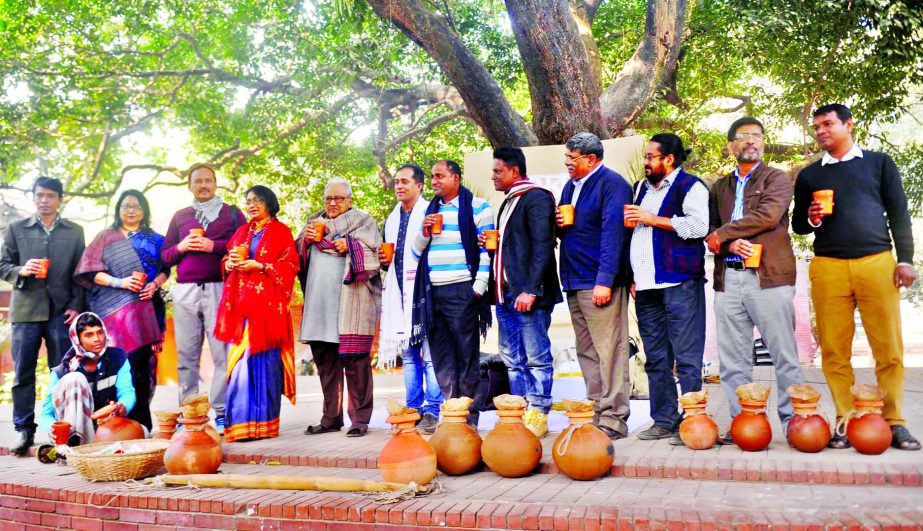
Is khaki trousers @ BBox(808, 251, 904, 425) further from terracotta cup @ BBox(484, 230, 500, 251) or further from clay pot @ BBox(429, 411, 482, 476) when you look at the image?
clay pot @ BBox(429, 411, 482, 476)

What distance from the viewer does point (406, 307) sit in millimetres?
5777

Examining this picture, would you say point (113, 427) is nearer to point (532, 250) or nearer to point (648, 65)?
point (532, 250)

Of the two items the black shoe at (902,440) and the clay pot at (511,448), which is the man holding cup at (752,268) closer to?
the black shoe at (902,440)

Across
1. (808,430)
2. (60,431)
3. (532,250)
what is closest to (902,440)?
(808,430)

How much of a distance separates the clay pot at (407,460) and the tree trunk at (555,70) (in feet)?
15.6

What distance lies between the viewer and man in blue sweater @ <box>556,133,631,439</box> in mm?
5137

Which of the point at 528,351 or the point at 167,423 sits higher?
the point at 528,351

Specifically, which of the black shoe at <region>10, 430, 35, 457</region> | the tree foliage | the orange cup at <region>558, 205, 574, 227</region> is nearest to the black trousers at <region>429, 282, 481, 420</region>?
the orange cup at <region>558, 205, 574, 227</region>

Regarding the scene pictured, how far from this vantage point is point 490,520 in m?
3.78

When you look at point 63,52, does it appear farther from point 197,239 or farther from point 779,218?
point 779,218

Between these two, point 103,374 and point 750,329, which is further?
point 103,374

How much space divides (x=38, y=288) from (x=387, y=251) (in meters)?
2.50

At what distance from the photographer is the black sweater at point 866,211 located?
4.69 meters

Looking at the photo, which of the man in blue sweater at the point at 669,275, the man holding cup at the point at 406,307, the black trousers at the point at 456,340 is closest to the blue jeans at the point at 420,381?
the man holding cup at the point at 406,307
